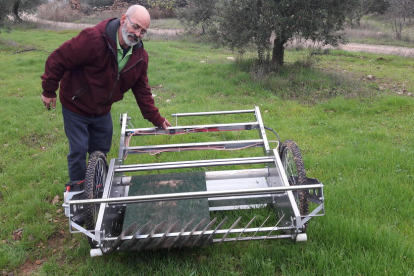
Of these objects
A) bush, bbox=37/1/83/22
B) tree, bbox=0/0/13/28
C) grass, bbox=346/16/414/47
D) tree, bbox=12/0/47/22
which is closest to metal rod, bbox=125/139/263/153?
tree, bbox=0/0/13/28

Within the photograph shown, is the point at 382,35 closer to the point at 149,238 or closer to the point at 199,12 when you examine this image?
the point at 199,12

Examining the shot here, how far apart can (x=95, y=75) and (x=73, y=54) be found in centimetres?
29

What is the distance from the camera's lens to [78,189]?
3477 millimetres

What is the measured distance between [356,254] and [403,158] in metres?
2.53

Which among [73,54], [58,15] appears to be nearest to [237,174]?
[73,54]

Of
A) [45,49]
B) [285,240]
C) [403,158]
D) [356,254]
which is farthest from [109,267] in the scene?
[45,49]

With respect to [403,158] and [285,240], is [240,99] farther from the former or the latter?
[285,240]

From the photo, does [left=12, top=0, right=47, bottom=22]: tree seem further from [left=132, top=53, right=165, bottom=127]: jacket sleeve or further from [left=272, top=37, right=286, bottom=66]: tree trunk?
[left=132, top=53, right=165, bottom=127]: jacket sleeve

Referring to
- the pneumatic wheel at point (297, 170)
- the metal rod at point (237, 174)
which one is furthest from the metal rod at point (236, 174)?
the pneumatic wheel at point (297, 170)

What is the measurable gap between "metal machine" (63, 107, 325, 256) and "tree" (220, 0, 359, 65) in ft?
19.0

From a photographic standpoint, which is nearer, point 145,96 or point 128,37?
point 128,37

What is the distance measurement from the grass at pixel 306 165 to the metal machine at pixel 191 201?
0.30 metres

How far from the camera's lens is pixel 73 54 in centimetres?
345

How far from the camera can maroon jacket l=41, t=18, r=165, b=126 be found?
3.47m
